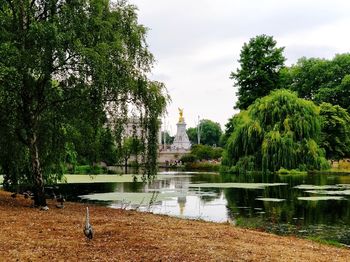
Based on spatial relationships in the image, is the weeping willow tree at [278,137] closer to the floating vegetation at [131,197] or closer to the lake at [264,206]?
the lake at [264,206]

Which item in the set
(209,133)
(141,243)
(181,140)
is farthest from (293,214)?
(209,133)

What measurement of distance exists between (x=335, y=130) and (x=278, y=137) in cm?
1951

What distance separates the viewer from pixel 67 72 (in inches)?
648

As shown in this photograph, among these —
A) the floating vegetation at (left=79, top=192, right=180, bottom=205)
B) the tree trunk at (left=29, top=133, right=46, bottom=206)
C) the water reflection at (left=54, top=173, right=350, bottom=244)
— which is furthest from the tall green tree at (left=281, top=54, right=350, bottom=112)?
the tree trunk at (left=29, top=133, right=46, bottom=206)

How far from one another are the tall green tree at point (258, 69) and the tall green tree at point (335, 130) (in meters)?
7.10

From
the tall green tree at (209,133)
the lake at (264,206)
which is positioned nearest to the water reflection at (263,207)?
the lake at (264,206)

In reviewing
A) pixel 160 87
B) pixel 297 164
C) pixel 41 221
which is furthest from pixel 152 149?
pixel 297 164

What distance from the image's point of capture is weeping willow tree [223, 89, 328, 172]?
1730 inches

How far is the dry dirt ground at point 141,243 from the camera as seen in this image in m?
9.05

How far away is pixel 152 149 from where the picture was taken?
57.7 ft

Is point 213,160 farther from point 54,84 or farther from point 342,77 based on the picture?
point 54,84

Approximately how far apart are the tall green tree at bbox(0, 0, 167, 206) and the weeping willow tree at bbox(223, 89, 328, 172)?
28.1m

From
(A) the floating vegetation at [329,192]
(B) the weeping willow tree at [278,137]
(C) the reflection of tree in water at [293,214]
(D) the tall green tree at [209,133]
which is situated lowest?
(C) the reflection of tree in water at [293,214]

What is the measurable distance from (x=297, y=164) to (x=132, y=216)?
102 feet
